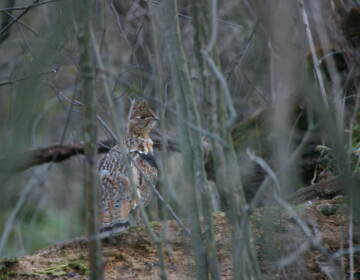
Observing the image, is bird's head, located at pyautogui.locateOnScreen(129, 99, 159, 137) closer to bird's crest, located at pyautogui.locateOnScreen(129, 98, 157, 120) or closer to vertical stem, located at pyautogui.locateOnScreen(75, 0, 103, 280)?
bird's crest, located at pyautogui.locateOnScreen(129, 98, 157, 120)

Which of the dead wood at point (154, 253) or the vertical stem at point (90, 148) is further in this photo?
the dead wood at point (154, 253)

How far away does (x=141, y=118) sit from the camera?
567 centimetres

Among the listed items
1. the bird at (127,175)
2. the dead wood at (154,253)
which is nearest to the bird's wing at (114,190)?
the bird at (127,175)

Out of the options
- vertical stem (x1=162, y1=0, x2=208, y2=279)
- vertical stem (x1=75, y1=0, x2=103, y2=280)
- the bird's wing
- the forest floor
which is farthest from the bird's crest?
vertical stem (x1=75, y1=0, x2=103, y2=280)

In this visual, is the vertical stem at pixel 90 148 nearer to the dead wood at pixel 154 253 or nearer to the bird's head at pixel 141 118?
the dead wood at pixel 154 253

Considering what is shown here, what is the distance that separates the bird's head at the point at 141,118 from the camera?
5613 mm

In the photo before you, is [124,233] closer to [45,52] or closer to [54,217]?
[45,52]

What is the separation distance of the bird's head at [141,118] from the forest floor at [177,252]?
145cm

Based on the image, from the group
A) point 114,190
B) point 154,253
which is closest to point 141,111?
point 114,190

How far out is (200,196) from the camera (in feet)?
10.4

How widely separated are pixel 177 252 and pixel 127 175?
114 centimetres

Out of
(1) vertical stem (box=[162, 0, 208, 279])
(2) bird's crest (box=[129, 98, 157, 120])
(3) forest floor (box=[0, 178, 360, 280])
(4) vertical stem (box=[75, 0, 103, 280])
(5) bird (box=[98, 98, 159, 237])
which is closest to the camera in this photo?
(4) vertical stem (box=[75, 0, 103, 280])

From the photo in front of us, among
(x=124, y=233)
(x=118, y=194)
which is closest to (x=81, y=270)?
(x=124, y=233)

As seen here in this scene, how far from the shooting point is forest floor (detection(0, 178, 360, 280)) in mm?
3732
